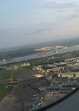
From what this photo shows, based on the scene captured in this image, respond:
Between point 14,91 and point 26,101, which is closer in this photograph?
point 26,101

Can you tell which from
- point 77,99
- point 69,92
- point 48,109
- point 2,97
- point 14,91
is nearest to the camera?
point 48,109

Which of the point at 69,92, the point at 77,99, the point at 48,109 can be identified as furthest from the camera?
the point at 69,92

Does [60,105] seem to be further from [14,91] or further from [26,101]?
[14,91]

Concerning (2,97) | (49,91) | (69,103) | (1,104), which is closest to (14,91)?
(2,97)

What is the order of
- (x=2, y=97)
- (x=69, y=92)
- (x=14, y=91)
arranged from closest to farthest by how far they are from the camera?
(x=69, y=92), (x=2, y=97), (x=14, y=91)

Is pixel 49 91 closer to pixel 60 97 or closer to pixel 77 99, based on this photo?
pixel 60 97

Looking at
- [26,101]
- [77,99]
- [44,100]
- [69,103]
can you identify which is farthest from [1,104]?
[77,99]

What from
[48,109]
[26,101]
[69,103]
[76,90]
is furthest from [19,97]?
[76,90]

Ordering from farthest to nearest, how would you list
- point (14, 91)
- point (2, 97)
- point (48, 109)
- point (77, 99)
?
point (14, 91) < point (2, 97) < point (77, 99) < point (48, 109)

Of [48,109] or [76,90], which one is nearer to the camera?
[48,109]
